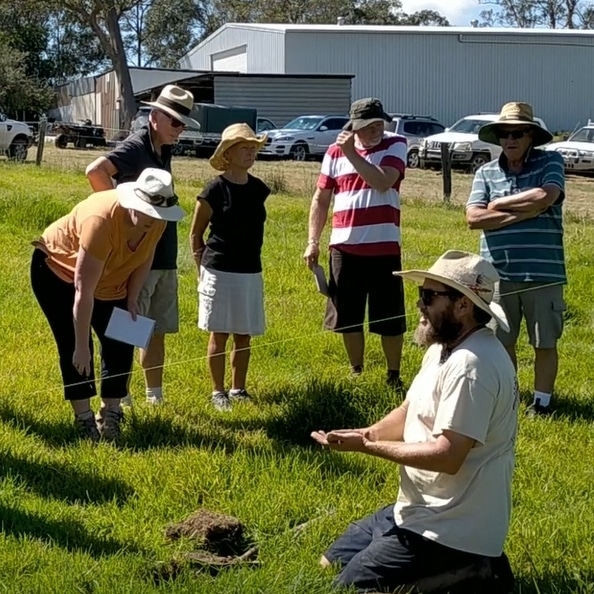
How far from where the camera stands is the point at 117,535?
418 centimetres

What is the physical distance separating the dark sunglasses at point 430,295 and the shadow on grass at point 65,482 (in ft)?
5.88

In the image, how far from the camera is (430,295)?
359 centimetres

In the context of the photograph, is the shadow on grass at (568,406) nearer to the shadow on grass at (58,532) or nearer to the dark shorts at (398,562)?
the dark shorts at (398,562)

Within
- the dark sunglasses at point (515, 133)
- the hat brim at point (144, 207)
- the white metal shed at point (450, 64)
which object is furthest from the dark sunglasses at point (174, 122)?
Result: the white metal shed at point (450, 64)

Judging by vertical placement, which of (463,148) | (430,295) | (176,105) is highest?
(176,105)

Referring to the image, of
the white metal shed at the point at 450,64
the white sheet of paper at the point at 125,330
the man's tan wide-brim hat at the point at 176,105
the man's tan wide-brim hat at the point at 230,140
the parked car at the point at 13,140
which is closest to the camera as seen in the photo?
the white sheet of paper at the point at 125,330

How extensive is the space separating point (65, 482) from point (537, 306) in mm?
2919

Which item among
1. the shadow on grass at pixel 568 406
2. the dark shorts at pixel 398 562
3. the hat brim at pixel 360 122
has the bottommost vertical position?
the shadow on grass at pixel 568 406

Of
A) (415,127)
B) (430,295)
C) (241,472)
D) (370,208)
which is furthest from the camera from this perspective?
(415,127)

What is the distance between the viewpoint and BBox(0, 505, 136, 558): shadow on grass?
403cm

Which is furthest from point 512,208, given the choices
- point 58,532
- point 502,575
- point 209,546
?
point 58,532

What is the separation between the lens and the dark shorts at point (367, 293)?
6414 millimetres

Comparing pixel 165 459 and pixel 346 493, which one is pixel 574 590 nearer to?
pixel 346 493

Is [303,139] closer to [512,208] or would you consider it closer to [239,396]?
[239,396]
